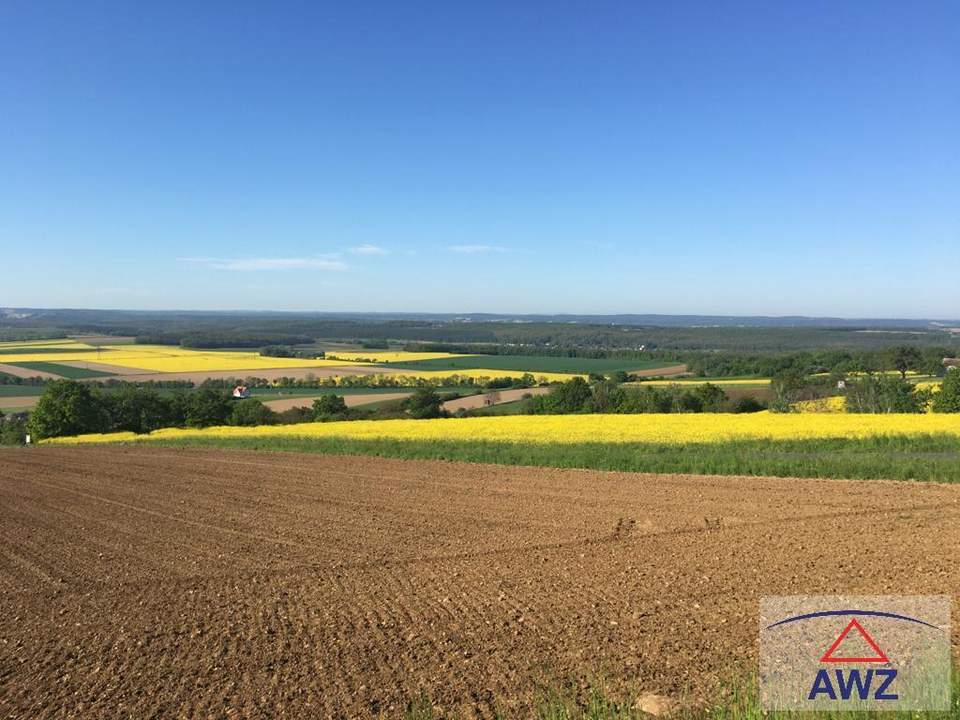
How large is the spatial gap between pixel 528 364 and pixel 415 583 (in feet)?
313

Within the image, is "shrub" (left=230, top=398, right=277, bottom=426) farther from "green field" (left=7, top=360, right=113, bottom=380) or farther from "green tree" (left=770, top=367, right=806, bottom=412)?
"green field" (left=7, top=360, right=113, bottom=380)

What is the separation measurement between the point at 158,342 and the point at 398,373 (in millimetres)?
85520

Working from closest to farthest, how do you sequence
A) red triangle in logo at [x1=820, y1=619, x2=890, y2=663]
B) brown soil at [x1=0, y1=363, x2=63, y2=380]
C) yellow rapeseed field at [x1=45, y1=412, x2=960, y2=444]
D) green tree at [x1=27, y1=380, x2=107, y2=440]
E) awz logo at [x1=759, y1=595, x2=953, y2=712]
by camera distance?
A: 1. awz logo at [x1=759, y1=595, x2=953, y2=712]
2. red triangle in logo at [x1=820, y1=619, x2=890, y2=663]
3. yellow rapeseed field at [x1=45, y1=412, x2=960, y2=444]
4. green tree at [x1=27, y1=380, x2=107, y2=440]
5. brown soil at [x1=0, y1=363, x2=63, y2=380]

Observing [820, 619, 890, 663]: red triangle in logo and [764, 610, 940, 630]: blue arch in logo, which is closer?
[820, 619, 890, 663]: red triangle in logo

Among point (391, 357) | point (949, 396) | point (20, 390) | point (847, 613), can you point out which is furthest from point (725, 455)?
point (391, 357)

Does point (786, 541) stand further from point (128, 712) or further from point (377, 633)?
point (128, 712)

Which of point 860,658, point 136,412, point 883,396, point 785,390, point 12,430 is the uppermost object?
point 860,658

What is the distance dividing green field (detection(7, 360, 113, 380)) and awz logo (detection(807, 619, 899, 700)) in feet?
284

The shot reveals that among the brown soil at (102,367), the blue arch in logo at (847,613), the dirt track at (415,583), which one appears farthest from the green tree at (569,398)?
the brown soil at (102,367)

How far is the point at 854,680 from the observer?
657cm

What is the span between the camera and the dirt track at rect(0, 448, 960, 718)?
7.13 meters

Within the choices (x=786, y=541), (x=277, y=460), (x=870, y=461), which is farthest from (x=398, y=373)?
(x=786, y=541)

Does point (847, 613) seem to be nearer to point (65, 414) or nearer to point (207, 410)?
point (207, 410)

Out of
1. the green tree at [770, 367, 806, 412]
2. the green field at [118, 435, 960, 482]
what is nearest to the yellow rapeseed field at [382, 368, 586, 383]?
the green tree at [770, 367, 806, 412]
